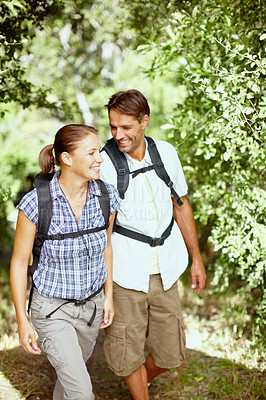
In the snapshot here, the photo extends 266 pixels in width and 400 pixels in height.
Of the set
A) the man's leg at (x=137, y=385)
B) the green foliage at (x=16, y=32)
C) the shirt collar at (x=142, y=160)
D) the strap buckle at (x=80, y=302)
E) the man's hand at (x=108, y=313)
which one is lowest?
the man's leg at (x=137, y=385)

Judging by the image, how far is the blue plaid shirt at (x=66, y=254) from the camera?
2562mm

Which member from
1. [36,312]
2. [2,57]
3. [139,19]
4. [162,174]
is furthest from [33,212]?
[139,19]

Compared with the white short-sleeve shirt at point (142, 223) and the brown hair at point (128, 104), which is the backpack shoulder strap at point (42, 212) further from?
the brown hair at point (128, 104)

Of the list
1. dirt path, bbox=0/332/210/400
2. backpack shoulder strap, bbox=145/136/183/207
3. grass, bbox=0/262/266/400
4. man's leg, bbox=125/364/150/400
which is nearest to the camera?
backpack shoulder strap, bbox=145/136/183/207

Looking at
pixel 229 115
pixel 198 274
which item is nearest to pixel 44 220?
pixel 198 274

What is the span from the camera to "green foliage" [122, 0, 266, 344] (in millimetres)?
3426

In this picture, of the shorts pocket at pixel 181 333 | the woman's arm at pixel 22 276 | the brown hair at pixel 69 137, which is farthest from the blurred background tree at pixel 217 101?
the woman's arm at pixel 22 276

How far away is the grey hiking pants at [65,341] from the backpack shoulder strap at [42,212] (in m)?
0.26

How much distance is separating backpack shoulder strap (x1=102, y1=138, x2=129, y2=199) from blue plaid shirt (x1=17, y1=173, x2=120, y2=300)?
1.31 ft

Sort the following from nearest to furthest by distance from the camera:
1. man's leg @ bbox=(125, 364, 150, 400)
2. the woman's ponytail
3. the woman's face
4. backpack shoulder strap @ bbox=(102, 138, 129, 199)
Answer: the woman's face, the woman's ponytail, backpack shoulder strap @ bbox=(102, 138, 129, 199), man's leg @ bbox=(125, 364, 150, 400)

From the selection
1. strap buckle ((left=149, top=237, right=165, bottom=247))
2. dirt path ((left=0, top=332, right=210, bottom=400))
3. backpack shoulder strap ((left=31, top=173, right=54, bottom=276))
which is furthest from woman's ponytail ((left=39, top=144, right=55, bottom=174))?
dirt path ((left=0, top=332, right=210, bottom=400))

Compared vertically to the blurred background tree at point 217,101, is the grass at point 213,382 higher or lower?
lower

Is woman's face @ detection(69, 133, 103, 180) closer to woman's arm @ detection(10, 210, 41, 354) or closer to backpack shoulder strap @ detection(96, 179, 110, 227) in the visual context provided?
backpack shoulder strap @ detection(96, 179, 110, 227)

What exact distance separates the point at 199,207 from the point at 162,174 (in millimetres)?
1349
